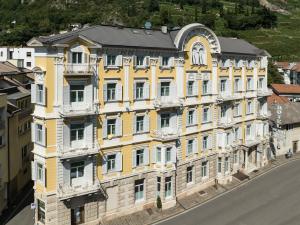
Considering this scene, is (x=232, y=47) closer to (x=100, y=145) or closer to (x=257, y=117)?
(x=257, y=117)

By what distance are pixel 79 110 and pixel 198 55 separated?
63.0 feet

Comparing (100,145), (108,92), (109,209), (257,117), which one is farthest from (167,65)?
(257,117)

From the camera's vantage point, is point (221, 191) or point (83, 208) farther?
point (221, 191)

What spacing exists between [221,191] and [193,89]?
1460 centimetres

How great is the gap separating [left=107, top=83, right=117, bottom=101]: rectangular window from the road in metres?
14.9

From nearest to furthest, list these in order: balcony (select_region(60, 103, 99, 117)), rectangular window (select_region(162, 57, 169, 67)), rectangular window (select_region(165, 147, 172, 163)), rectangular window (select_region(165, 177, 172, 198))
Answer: balcony (select_region(60, 103, 99, 117)) < rectangular window (select_region(162, 57, 169, 67)) < rectangular window (select_region(165, 147, 172, 163)) < rectangular window (select_region(165, 177, 172, 198))

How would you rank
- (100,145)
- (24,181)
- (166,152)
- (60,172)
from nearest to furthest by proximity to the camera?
(60,172), (100,145), (166,152), (24,181)

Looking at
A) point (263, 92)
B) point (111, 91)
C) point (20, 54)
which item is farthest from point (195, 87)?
point (20, 54)

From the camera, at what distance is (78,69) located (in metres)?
39.9

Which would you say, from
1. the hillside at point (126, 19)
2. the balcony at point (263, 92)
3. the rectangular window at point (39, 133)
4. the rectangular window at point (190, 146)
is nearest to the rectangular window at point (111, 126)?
the rectangular window at point (39, 133)

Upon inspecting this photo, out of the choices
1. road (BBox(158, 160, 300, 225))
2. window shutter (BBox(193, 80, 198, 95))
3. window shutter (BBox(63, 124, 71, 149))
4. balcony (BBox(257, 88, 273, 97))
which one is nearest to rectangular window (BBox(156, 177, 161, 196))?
road (BBox(158, 160, 300, 225))

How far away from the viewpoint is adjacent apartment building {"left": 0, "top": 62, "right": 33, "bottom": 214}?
154ft

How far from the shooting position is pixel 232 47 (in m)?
59.3

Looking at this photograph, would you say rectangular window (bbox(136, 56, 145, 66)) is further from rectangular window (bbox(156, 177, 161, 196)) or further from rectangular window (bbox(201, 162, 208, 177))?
rectangular window (bbox(201, 162, 208, 177))
